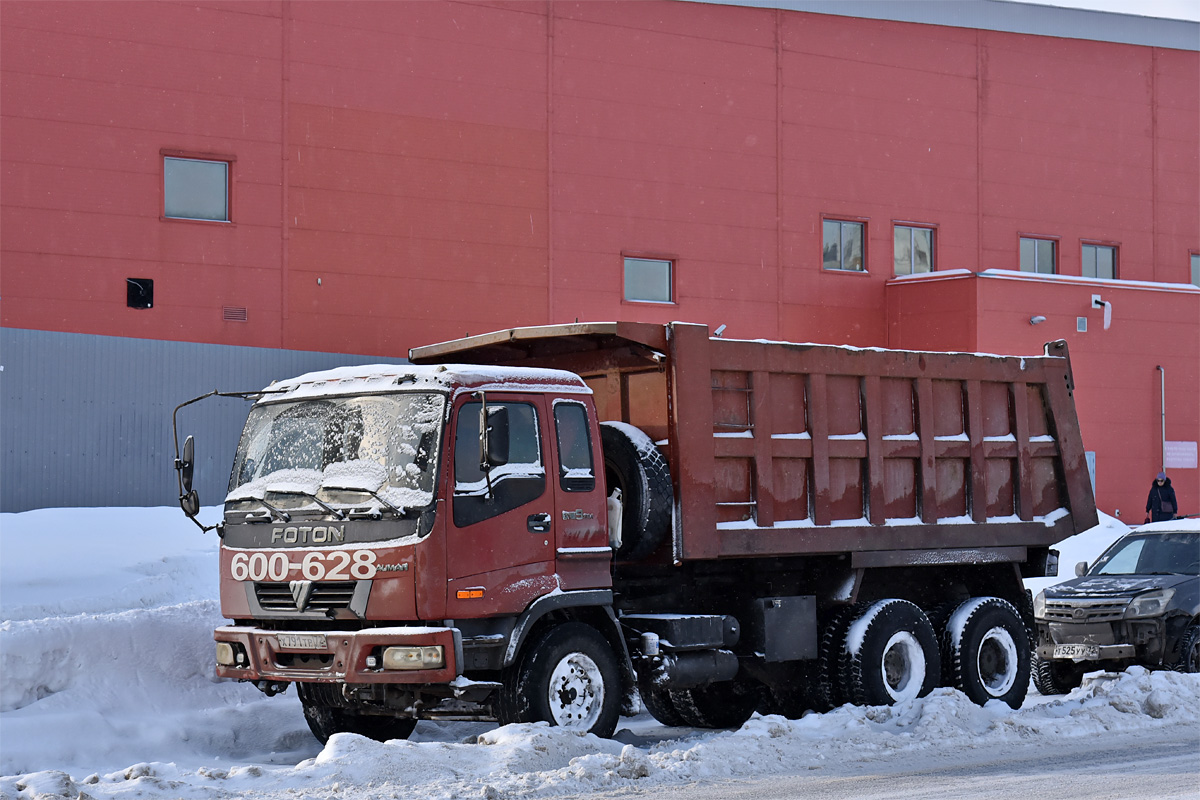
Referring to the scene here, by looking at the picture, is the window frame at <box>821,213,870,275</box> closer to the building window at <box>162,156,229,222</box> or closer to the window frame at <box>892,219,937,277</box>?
the window frame at <box>892,219,937,277</box>

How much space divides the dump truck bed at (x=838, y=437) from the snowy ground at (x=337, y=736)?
4.62 feet

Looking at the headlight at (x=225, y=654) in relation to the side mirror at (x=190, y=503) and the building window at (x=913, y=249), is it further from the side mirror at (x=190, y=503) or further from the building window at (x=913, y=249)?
the building window at (x=913, y=249)

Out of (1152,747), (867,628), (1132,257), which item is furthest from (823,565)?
(1132,257)

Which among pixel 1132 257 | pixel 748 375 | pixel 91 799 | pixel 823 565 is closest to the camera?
pixel 91 799

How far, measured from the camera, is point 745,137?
2809 centimetres

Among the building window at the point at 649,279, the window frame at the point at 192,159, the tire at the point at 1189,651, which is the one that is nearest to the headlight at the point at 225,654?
the tire at the point at 1189,651

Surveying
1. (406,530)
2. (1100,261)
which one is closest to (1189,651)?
(406,530)

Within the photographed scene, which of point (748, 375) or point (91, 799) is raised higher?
point (748, 375)

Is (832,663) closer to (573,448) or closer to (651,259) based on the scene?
(573,448)

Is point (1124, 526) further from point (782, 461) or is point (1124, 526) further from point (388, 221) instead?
point (782, 461)

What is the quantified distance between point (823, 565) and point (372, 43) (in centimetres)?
1572

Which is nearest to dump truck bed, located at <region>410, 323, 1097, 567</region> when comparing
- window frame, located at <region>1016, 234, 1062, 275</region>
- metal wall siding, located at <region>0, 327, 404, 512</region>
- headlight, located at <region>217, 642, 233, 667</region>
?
headlight, located at <region>217, 642, 233, 667</region>

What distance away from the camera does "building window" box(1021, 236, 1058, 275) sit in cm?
3150

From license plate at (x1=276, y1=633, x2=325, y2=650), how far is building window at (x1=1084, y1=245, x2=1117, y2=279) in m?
26.6
